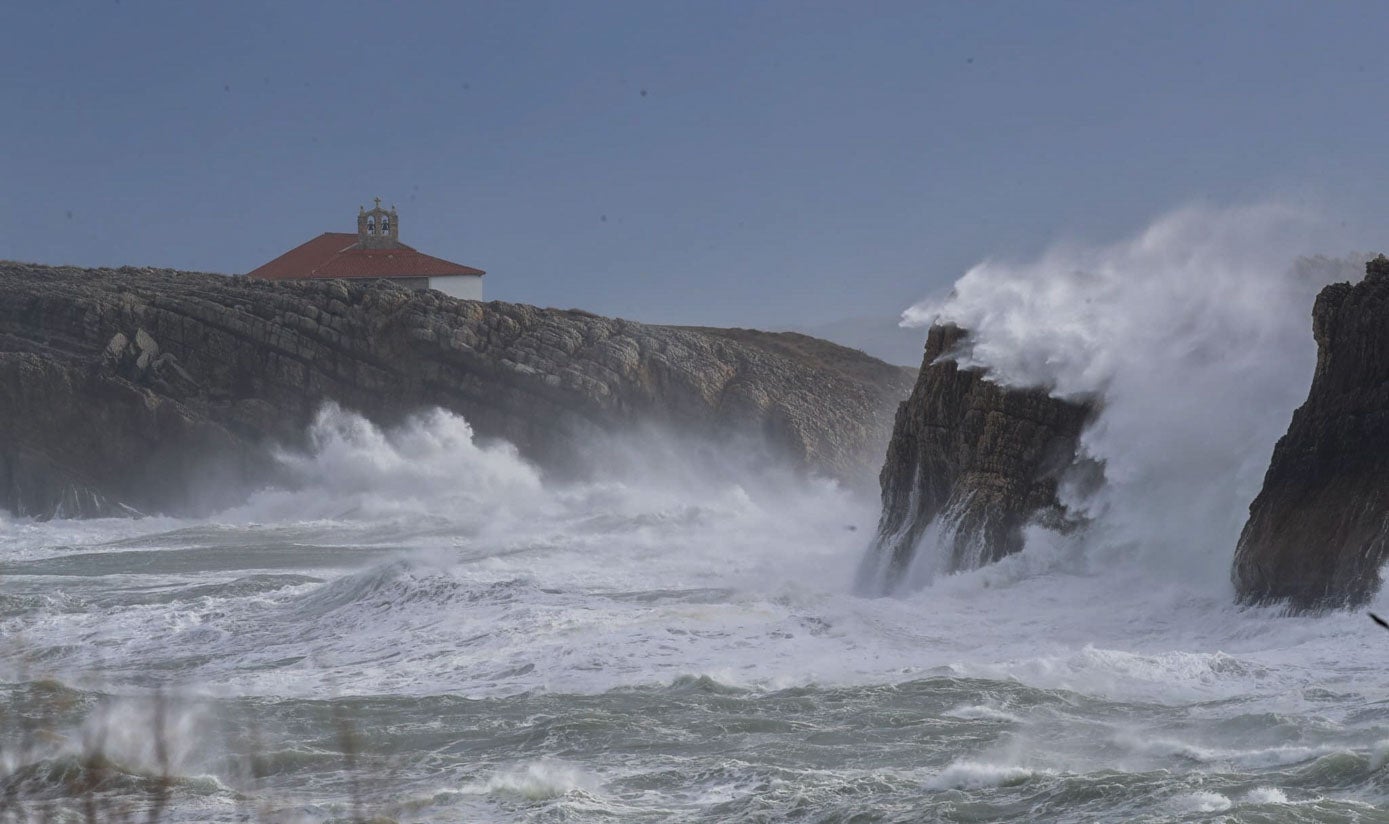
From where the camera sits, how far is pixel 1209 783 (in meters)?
9.37

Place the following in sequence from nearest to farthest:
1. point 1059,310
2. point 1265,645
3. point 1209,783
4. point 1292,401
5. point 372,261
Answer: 1. point 1209,783
2. point 1265,645
3. point 1292,401
4. point 1059,310
5. point 372,261

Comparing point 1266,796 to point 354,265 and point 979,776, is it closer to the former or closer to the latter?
point 979,776

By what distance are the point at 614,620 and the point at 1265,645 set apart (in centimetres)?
702

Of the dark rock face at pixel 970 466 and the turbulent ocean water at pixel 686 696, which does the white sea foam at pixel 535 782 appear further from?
the dark rock face at pixel 970 466

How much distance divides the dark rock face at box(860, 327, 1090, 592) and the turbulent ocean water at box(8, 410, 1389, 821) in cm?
82

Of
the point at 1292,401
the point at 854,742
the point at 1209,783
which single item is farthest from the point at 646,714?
the point at 1292,401

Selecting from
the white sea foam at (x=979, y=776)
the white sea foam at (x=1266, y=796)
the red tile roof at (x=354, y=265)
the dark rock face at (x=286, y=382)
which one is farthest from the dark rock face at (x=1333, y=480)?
the red tile roof at (x=354, y=265)

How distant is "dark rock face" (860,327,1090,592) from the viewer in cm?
1911

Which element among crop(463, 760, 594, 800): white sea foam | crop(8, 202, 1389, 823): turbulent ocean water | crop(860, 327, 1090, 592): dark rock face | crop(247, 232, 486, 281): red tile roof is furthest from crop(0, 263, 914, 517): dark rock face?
crop(463, 760, 594, 800): white sea foam

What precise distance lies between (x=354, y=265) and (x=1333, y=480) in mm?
51979

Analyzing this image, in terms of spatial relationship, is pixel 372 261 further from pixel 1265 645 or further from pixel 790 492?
pixel 1265 645

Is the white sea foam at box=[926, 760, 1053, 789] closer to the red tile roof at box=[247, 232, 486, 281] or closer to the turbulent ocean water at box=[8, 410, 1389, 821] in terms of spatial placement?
the turbulent ocean water at box=[8, 410, 1389, 821]

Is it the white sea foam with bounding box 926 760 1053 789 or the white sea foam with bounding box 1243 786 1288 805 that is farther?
the white sea foam with bounding box 926 760 1053 789

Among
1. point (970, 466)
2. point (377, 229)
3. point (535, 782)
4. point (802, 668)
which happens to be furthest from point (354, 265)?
point (535, 782)
